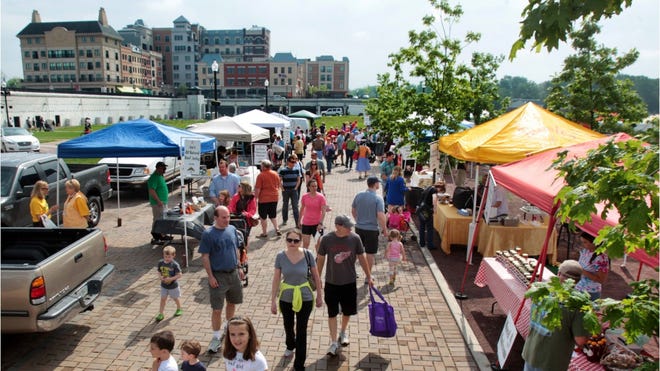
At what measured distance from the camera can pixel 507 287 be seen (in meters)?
6.13

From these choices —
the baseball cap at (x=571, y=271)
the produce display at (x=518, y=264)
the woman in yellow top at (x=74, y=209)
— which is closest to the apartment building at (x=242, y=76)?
the woman in yellow top at (x=74, y=209)

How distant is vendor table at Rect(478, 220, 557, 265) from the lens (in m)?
8.99

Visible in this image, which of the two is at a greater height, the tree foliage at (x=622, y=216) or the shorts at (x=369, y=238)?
the tree foliage at (x=622, y=216)

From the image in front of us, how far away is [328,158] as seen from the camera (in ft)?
73.2

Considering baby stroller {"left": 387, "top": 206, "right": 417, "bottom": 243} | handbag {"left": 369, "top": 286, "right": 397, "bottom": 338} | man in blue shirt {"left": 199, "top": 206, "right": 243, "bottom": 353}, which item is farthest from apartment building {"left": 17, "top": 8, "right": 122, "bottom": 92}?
handbag {"left": 369, "top": 286, "right": 397, "bottom": 338}

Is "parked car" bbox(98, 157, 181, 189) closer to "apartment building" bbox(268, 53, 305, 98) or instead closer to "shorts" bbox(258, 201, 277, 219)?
"shorts" bbox(258, 201, 277, 219)

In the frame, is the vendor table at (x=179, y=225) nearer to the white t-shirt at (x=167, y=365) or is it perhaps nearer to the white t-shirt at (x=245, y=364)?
the white t-shirt at (x=167, y=365)

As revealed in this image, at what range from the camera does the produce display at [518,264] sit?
19.9 feet

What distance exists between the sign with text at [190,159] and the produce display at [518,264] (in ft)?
19.3

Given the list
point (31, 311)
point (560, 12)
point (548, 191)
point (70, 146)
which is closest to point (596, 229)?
point (548, 191)

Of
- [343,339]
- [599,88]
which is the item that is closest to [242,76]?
[599,88]

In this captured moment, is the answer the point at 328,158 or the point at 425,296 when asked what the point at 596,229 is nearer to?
the point at 425,296

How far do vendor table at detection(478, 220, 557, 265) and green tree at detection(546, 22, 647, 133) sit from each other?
7.66m

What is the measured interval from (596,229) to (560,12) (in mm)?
2085
